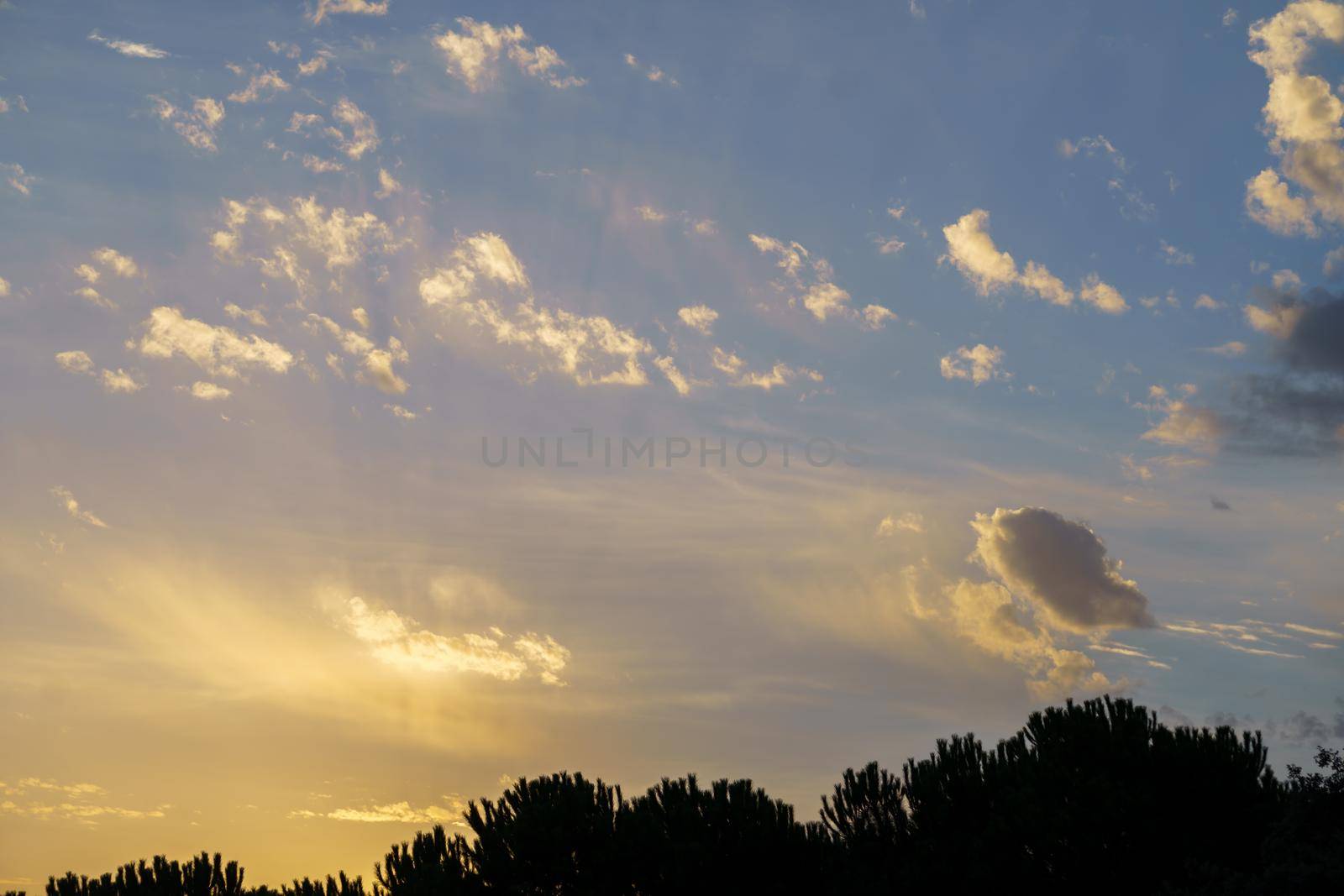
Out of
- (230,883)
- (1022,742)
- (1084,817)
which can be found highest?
(1022,742)

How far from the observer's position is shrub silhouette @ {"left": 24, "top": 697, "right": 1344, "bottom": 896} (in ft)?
93.4

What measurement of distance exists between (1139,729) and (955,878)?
6.99 meters

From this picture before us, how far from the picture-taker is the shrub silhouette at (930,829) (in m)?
28.5

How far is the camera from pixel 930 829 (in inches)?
1257

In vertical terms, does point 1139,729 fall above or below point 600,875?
above

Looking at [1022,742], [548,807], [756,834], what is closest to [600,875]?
[548,807]

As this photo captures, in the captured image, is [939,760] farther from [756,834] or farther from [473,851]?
[473,851]

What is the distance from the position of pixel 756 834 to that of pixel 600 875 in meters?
5.16

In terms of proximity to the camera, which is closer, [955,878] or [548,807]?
[955,878]

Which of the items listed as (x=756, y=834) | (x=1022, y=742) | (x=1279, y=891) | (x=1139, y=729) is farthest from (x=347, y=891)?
(x=1279, y=891)

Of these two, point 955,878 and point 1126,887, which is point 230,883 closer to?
point 955,878

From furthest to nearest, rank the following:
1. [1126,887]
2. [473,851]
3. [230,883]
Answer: [230,883] → [473,851] → [1126,887]

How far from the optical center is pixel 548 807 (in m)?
34.1

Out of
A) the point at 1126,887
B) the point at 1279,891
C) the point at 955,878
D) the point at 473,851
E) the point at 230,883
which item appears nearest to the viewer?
the point at 1279,891
